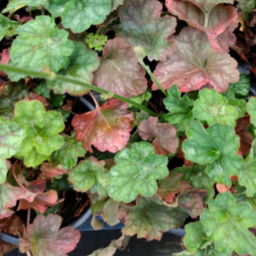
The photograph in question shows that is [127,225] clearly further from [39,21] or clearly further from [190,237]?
[39,21]

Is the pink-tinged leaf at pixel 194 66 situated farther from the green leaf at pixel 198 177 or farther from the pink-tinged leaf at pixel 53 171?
the pink-tinged leaf at pixel 53 171

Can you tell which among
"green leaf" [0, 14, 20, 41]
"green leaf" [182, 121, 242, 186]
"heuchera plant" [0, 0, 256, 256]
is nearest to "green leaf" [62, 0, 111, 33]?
"heuchera plant" [0, 0, 256, 256]

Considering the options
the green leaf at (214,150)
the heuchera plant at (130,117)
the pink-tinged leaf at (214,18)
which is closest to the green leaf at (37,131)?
the heuchera plant at (130,117)

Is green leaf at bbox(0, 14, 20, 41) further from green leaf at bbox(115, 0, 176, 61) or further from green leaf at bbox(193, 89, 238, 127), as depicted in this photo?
green leaf at bbox(193, 89, 238, 127)

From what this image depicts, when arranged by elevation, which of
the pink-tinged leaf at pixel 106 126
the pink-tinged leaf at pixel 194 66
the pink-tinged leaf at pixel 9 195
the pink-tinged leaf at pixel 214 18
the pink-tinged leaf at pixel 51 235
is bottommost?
the pink-tinged leaf at pixel 51 235

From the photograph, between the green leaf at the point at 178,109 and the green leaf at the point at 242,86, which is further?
the green leaf at the point at 242,86

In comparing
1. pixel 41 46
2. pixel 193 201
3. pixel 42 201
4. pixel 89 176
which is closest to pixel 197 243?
pixel 193 201

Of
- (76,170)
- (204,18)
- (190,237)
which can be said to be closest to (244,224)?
(190,237)
